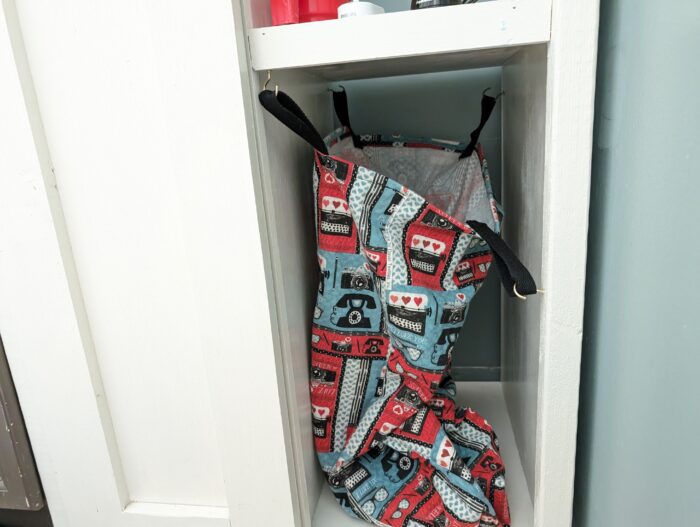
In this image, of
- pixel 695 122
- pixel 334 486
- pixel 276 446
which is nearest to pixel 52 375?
pixel 276 446

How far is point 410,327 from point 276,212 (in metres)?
0.22

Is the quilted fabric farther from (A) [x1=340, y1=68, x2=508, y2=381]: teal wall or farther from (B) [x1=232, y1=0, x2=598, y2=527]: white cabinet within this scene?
(A) [x1=340, y1=68, x2=508, y2=381]: teal wall

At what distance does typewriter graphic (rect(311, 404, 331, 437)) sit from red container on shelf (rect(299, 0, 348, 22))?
498 millimetres

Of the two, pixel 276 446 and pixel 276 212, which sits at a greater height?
pixel 276 212

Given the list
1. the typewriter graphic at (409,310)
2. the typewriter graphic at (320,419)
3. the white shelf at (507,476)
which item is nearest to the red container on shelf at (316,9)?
the typewriter graphic at (409,310)

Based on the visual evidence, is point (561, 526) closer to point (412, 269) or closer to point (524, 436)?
point (524, 436)

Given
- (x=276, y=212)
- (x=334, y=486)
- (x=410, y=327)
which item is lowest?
(x=334, y=486)

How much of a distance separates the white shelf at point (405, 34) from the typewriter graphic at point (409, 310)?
0.28 metres

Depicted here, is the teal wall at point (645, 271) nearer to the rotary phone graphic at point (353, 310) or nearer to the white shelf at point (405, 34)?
the white shelf at point (405, 34)

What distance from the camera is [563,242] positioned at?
0.49 meters

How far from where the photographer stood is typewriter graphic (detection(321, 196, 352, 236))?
0.65m

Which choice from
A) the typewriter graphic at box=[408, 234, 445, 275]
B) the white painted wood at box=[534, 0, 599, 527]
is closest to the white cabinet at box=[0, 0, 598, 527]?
the white painted wood at box=[534, 0, 599, 527]

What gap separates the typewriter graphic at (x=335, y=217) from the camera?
2.14 feet

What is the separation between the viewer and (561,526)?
58 cm
